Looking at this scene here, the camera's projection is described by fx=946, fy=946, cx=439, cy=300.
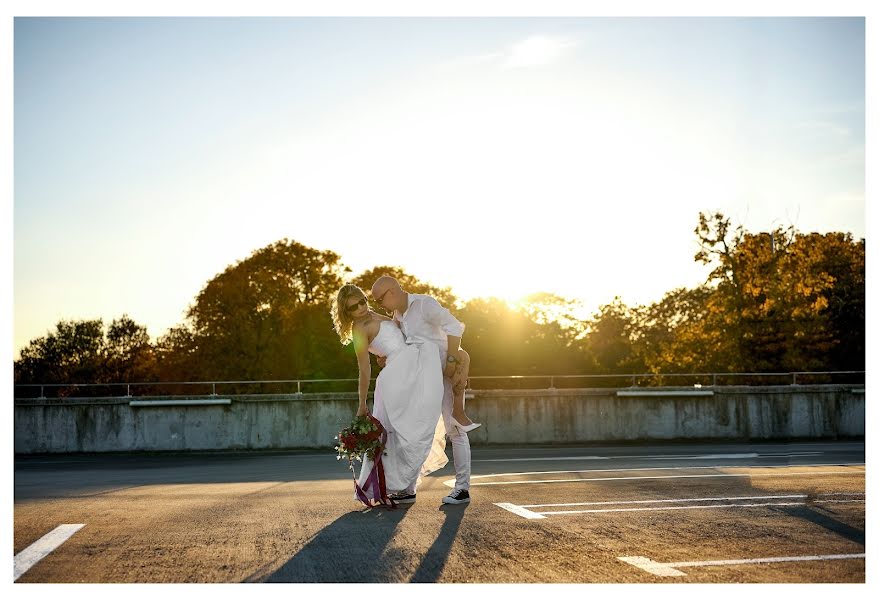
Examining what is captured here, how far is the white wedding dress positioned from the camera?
902 centimetres

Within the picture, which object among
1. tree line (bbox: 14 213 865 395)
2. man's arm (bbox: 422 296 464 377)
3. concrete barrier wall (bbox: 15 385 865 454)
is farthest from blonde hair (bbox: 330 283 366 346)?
tree line (bbox: 14 213 865 395)

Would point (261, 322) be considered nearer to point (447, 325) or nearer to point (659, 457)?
point (659, 457)

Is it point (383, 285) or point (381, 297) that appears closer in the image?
point (383, 285)

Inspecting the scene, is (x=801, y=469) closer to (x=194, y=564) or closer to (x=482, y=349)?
(x=194, y=564)

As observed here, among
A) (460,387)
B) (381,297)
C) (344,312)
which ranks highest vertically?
(381,297)

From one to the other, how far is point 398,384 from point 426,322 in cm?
66

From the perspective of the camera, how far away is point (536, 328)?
223 ft

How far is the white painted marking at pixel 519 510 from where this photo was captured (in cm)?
811

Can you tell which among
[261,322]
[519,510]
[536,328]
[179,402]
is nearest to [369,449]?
[519,510]

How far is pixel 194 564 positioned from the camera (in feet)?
19.9

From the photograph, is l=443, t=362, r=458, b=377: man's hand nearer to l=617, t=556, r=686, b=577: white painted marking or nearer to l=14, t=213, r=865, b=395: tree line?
l=617, t=556, r=686, b=577: white painted marking

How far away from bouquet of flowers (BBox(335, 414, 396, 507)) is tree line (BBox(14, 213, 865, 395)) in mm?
25813

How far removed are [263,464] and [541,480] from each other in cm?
824
